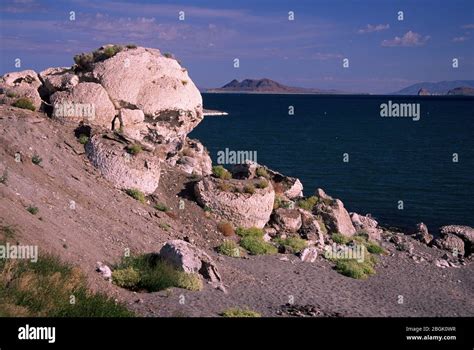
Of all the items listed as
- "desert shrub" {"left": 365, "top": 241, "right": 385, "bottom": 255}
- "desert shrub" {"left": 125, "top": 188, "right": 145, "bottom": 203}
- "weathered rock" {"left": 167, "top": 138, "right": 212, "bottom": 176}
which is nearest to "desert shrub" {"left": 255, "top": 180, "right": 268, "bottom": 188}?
"weathered rock" {"left": 167, "top": 138, "right": 212, "bottom": 176}

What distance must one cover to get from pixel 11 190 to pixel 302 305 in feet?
31.4

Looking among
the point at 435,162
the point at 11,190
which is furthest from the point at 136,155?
the point at 435,162

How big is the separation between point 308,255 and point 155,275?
9.50 meters

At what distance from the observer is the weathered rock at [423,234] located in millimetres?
35625

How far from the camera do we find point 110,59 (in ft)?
103

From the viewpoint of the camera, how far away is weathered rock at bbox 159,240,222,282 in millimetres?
19188

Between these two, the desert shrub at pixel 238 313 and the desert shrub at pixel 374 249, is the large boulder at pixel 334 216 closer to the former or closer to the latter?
the desert shrub at pixel 374 249

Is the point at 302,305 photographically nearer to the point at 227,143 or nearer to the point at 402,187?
the point at 402,187

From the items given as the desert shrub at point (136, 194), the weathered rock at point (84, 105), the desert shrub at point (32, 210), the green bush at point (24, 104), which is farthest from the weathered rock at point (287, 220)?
the desert shrub at point (32, 210)

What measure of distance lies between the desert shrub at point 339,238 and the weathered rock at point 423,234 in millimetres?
7228

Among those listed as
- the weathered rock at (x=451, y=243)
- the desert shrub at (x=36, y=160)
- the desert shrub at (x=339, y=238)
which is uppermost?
the desert shrub at (x=36, y=160)

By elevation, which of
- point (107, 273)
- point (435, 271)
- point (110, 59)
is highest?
point (110, 59)

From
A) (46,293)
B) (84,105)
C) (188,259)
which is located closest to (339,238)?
(188,259)
